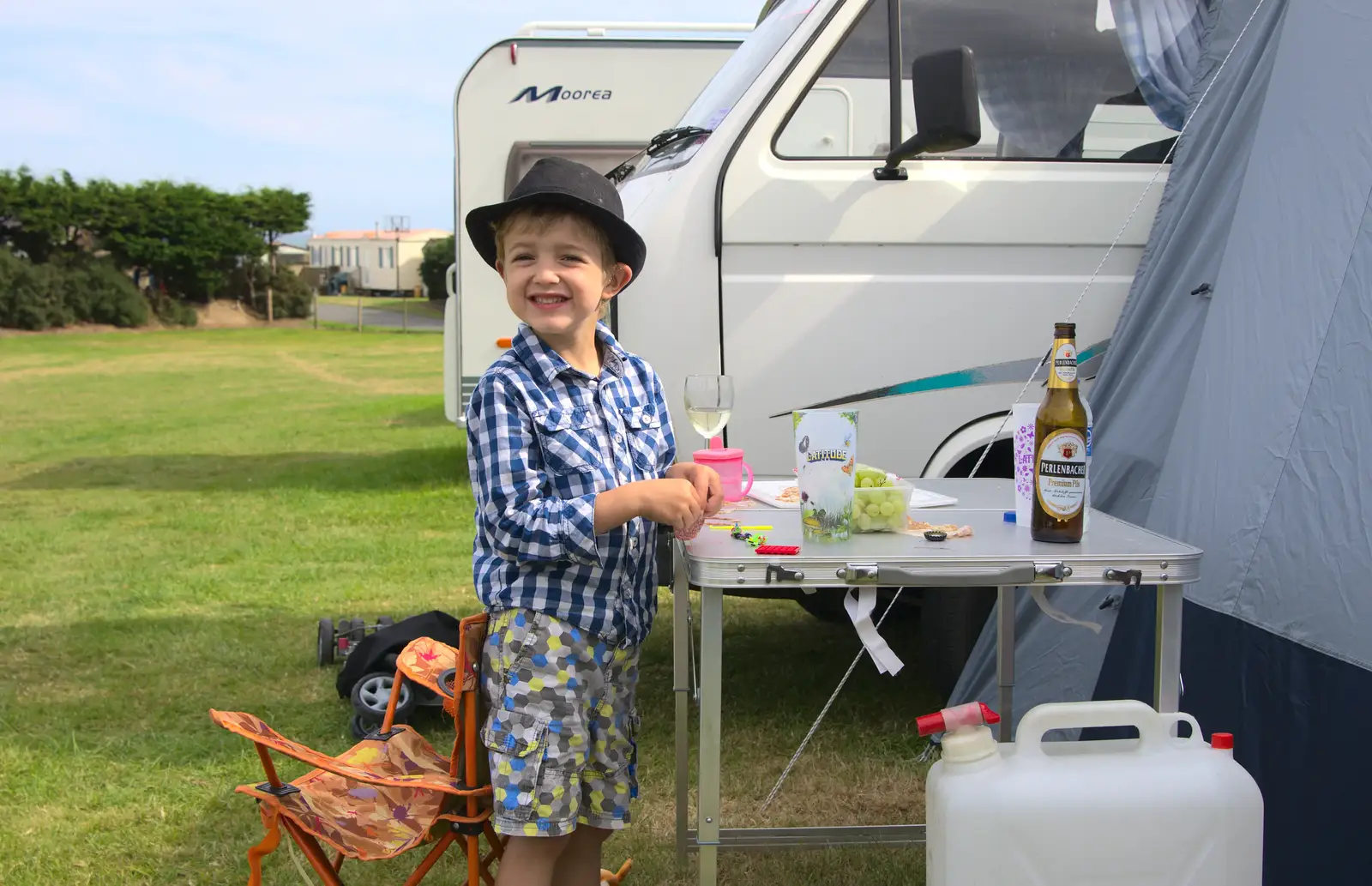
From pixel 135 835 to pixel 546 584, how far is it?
1.89 meters

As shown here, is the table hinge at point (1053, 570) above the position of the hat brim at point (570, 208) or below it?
below

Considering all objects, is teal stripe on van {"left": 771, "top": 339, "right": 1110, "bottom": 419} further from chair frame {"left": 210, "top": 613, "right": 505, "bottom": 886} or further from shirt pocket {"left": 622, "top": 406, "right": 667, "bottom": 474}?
chair frame {"left": 210, "top": 613, "right": 505, "bottom": 886}

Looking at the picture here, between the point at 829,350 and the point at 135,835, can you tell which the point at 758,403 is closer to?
the point at 829,350

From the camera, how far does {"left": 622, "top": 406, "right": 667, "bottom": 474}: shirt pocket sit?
236 centimetres

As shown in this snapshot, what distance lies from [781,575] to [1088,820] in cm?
60

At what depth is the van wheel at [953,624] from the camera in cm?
374

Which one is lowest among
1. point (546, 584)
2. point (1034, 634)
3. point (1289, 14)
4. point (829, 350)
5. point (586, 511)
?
point (1034, 634)

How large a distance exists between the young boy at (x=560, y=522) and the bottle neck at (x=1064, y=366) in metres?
0.63

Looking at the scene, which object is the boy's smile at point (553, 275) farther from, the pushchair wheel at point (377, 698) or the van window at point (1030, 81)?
the pushchair wheel at point (377, 698)

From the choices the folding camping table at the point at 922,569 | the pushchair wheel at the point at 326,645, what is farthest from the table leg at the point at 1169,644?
the pushchair wheel at the point at 326,645

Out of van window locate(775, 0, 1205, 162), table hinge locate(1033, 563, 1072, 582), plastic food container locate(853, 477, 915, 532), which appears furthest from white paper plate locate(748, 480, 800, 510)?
van window locate(775, 0, 1205, 162)

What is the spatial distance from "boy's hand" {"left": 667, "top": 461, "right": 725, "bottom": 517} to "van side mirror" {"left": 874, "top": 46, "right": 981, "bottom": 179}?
1.51m

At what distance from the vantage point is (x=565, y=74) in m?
7.74

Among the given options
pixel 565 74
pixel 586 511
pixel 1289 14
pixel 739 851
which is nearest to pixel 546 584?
pixel 586 511
